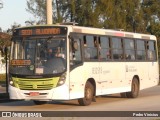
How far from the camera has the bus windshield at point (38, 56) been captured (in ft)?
66.6

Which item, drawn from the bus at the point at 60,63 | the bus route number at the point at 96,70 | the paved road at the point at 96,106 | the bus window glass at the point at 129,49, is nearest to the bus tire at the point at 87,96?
the bus at the point at 60,63

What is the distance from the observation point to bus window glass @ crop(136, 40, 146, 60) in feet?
86.2

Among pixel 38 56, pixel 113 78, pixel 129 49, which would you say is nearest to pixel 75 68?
pixel 38 56

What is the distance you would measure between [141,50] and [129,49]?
4.82 feet

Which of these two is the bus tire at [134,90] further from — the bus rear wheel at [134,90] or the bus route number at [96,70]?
the bus route number at [96,70]

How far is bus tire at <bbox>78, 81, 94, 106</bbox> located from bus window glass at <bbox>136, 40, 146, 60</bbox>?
514 centimetres

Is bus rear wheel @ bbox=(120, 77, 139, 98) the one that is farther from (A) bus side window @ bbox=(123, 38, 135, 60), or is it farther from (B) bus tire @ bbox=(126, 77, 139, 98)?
(A) bus side window @ bbox=(123, 38, 135, 60)

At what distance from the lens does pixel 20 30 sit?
2128cm

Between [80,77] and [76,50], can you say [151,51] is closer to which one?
[80,77]

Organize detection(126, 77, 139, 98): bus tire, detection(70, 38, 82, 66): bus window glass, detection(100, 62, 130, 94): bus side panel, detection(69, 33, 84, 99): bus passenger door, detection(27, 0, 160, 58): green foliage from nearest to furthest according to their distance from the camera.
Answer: detection(69, 33, 84, 99): bus passenger door
detection(70, 38, 82, 66): bus window glass
detection(100, 62, 130, 94): bus side panel
detection(126, 77, 139, 98): bus tire
detection(27, 0, 160, 58): green foliage

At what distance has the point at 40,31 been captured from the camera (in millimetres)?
20906

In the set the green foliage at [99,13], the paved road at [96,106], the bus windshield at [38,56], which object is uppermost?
the green foliage at [99,13]

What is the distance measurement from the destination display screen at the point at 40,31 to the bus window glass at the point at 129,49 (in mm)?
5049

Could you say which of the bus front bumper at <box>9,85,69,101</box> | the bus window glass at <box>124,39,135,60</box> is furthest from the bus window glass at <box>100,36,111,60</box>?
the bus front bumper at <box>9,85,69,101</box>
